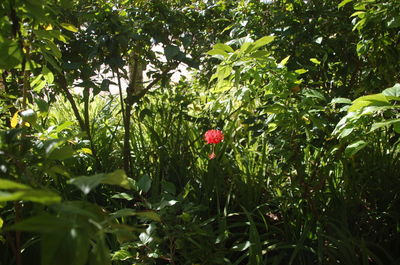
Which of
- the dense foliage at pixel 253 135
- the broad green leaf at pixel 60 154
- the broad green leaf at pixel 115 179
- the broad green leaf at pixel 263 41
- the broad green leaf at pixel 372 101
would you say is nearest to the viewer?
the broad green leaf at pixel 115 179

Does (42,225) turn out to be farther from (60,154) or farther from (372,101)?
(372,101)

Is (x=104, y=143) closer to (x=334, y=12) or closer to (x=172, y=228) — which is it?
(x=172, y=228)

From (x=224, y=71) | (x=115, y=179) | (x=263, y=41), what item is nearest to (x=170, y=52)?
(x=224, y=71)

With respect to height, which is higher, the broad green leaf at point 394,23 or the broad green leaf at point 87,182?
the broad green leaf at point 394,23

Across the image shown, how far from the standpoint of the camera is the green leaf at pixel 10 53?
2.89ft

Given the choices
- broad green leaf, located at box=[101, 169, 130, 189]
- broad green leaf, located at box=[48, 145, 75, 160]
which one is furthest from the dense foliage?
broad green leaf, located at box=[101, 169, 130, 189]

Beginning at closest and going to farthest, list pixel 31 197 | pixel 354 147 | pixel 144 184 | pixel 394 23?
1. pixel 31 197
2. pixel 144 184
3. pixel 354 147
4. pixel 394 23

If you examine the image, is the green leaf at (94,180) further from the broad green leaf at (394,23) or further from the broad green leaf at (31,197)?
the broad green leaf at (394,23)

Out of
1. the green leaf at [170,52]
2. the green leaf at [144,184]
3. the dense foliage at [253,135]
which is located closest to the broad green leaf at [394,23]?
the dense foliage at [253,135]

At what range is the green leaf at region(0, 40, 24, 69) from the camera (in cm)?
88

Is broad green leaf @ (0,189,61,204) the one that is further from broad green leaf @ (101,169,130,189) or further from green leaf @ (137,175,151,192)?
green leaf @ (137,175,151,192)

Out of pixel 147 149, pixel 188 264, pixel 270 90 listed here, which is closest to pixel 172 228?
pixel 188 264

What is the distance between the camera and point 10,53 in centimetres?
89

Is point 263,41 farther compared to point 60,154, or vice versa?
point 263,41
